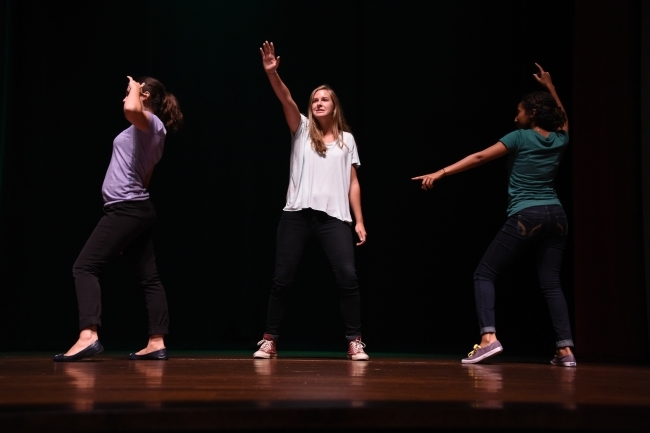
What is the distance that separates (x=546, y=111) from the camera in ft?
11.3

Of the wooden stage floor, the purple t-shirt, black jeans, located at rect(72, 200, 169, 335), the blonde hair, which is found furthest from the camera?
the blonde hair

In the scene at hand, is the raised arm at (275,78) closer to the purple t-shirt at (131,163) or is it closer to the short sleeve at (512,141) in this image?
the purple t-shirt at (131,163)

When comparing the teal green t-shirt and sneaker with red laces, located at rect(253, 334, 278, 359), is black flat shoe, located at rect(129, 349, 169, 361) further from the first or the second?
the teal green t-shirt

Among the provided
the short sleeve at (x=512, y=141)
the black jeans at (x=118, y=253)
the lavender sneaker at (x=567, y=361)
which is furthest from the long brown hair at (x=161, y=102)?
the lavender sneaker at (x=567, y=361)

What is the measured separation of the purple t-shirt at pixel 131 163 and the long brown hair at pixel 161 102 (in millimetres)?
112

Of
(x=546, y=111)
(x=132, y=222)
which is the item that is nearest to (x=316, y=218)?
(x=132, y=222)

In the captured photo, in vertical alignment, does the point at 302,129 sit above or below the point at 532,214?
above

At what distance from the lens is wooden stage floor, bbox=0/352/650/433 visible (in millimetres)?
1368

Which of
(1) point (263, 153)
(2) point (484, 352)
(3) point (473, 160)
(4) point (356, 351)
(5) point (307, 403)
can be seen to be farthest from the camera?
(1) point (263, 153)

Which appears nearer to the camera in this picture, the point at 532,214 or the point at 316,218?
the point at 532,214

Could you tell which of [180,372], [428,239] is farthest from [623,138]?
[180,372]

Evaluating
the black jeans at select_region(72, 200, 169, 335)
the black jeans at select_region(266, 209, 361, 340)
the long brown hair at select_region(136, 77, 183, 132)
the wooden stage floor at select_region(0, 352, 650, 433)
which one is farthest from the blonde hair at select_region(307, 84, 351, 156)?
the wooden stage floor at select_region(0, 352, 650, 433)

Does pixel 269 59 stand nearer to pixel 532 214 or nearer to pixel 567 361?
pixel 532 214

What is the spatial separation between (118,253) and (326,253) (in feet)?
3.05
